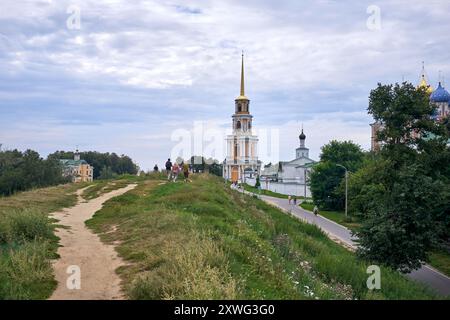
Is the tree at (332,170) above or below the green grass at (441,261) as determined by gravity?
above

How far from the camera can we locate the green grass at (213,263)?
7957mm

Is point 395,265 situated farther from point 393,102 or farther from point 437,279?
point 393,102

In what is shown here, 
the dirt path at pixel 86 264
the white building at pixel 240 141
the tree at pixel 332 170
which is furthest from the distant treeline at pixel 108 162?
the dirt path at pixel 86 264

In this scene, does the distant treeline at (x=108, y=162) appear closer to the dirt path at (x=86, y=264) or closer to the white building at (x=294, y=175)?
the white building at (x=294, y=175)

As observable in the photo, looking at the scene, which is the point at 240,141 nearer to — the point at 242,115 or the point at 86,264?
the point at 242,115

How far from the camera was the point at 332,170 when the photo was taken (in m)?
61.9

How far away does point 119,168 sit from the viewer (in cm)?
10875

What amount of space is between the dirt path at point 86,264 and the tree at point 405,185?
37.4 ft

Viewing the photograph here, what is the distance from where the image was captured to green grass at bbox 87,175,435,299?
26.1ft

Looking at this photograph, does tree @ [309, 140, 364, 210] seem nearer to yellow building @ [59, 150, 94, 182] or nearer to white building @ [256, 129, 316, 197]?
white building @ [256, 129, 316, 197]

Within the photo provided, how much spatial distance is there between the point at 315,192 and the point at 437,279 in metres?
37.8

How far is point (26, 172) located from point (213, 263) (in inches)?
2545

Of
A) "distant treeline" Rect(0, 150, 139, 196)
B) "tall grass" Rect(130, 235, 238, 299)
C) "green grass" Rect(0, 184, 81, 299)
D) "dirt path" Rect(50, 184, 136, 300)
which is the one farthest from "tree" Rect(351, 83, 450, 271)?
"distant treeline" Rect(0, 150, 139, 196)

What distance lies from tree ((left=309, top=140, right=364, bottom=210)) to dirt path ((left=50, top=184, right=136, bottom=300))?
43.8 m
